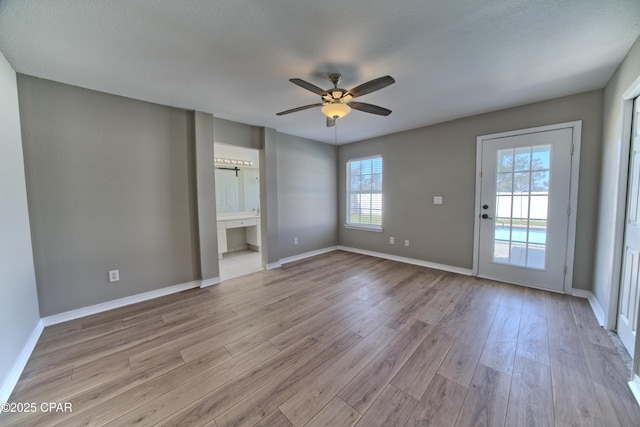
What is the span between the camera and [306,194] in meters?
4.73

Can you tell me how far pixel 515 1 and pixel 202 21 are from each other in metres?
1.97

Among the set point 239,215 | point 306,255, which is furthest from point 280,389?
point 239,215

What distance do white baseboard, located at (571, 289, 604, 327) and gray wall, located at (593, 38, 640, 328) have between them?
6 centimetres

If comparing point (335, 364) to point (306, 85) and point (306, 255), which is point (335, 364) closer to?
point (306, 85)

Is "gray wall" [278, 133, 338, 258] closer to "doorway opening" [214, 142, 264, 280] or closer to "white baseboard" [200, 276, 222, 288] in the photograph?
"doorway opening" [214, 142, 264, 280]

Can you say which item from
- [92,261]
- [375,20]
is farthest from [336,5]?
[92,261]

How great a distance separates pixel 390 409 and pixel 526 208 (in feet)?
10.1

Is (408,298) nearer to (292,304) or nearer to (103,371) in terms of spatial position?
(292,304)

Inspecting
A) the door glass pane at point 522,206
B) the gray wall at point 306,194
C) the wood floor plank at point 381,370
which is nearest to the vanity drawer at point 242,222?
the gray wall at point 306,194

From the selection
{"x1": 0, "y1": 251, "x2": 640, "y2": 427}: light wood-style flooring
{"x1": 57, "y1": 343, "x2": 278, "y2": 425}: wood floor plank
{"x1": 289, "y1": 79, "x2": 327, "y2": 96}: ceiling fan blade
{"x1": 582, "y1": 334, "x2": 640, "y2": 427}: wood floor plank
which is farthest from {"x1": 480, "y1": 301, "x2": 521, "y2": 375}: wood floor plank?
{"x1": 289, "y1": 79, "x2": 327, "y2": 96}: ceiling fan blade

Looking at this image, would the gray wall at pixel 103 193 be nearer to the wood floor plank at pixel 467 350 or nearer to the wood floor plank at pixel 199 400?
the wood floor plank at pixel 199 400

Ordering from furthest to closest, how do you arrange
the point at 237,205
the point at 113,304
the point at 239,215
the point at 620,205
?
1. the point at 237,205
2. the point at 239,215
3. the point at 113,304
4. the point at 620,205

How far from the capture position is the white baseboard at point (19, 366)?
1.47m

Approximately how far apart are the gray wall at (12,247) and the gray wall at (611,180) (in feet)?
15.4
